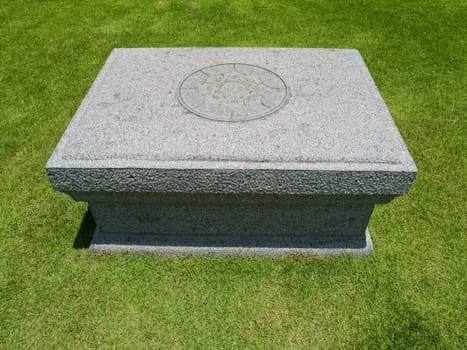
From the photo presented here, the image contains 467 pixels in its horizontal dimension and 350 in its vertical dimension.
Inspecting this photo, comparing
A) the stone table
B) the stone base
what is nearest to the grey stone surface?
the stone table

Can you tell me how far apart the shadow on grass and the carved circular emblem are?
4.05 feet

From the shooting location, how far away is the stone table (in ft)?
6.86

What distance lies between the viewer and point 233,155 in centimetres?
211

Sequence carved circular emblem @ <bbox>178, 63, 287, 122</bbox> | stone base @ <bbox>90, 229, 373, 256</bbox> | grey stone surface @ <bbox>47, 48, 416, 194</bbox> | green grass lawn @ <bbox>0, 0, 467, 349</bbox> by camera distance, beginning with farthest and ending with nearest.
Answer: stone base @ <bbox>90, 229, 373, 256</bbox>, carved circular emblem @ <bbox>178, 63, 287, 122</bbox>, green grass lawn @ <bbox>0, 0, 467, 349</bbox>, grey stone surface @ <bbox>47, 48, 416, 194</bbox>

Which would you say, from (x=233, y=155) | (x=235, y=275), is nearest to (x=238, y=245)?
(x=235, y=275)

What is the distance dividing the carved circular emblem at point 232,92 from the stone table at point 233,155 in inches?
0.4

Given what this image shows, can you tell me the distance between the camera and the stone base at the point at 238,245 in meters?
2.64

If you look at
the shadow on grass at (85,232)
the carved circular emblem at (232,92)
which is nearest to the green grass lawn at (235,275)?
the shadow on grass at (85,232)

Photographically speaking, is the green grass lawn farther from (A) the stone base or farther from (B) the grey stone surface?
(B) the grey stone surface

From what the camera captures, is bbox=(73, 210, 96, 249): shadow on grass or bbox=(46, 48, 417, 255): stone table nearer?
bbox=(46, 48, 417, 255): stone table

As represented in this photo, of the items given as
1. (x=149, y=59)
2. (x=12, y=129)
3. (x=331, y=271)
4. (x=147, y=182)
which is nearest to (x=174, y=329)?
(x=147, y=182)

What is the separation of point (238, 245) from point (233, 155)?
0.83m

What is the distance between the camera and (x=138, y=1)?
21.2 ft

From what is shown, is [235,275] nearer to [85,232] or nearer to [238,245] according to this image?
[238,245]
